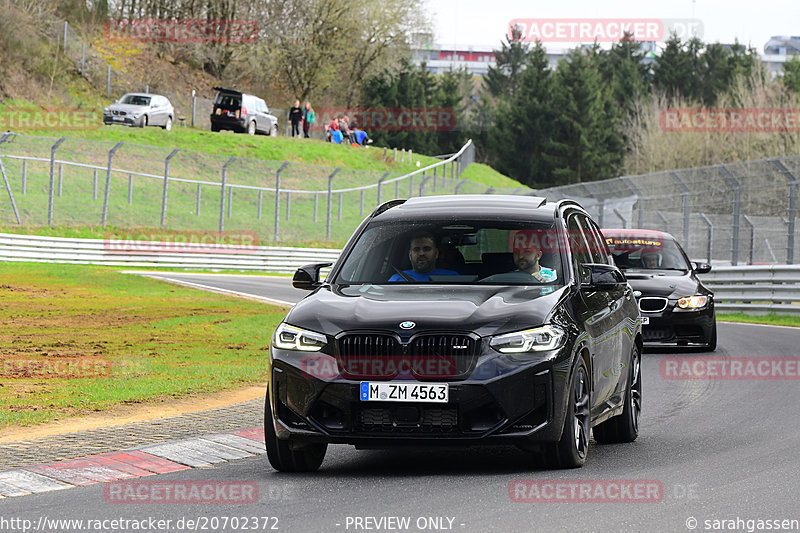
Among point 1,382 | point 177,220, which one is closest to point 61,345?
point 1,382

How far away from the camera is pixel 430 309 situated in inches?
296

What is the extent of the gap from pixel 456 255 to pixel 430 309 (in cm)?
116

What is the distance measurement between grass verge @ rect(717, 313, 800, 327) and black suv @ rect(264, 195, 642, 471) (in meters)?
16.5

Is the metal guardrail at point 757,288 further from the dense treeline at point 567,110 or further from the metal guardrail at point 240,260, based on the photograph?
the dense treeline at point 567,110

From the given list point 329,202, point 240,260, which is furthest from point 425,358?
point 329,202

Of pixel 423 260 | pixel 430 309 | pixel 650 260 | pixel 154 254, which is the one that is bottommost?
pixel 154 254

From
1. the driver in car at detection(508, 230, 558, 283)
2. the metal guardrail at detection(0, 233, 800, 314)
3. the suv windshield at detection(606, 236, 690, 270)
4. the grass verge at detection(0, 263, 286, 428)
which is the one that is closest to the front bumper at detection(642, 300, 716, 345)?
the suv windshield at detection(606, 236, 690, 270)

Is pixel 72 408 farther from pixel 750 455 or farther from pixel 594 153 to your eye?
pixel 594 153

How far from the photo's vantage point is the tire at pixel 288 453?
7.74 metres

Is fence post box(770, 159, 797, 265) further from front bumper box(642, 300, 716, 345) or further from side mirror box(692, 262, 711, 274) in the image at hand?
front bumper box(642, 300, 716, 345)

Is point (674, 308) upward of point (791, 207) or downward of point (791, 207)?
downward

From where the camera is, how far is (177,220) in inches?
1594

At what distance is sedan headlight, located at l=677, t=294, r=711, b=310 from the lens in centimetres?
1703

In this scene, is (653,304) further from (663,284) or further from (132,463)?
(132,463)
